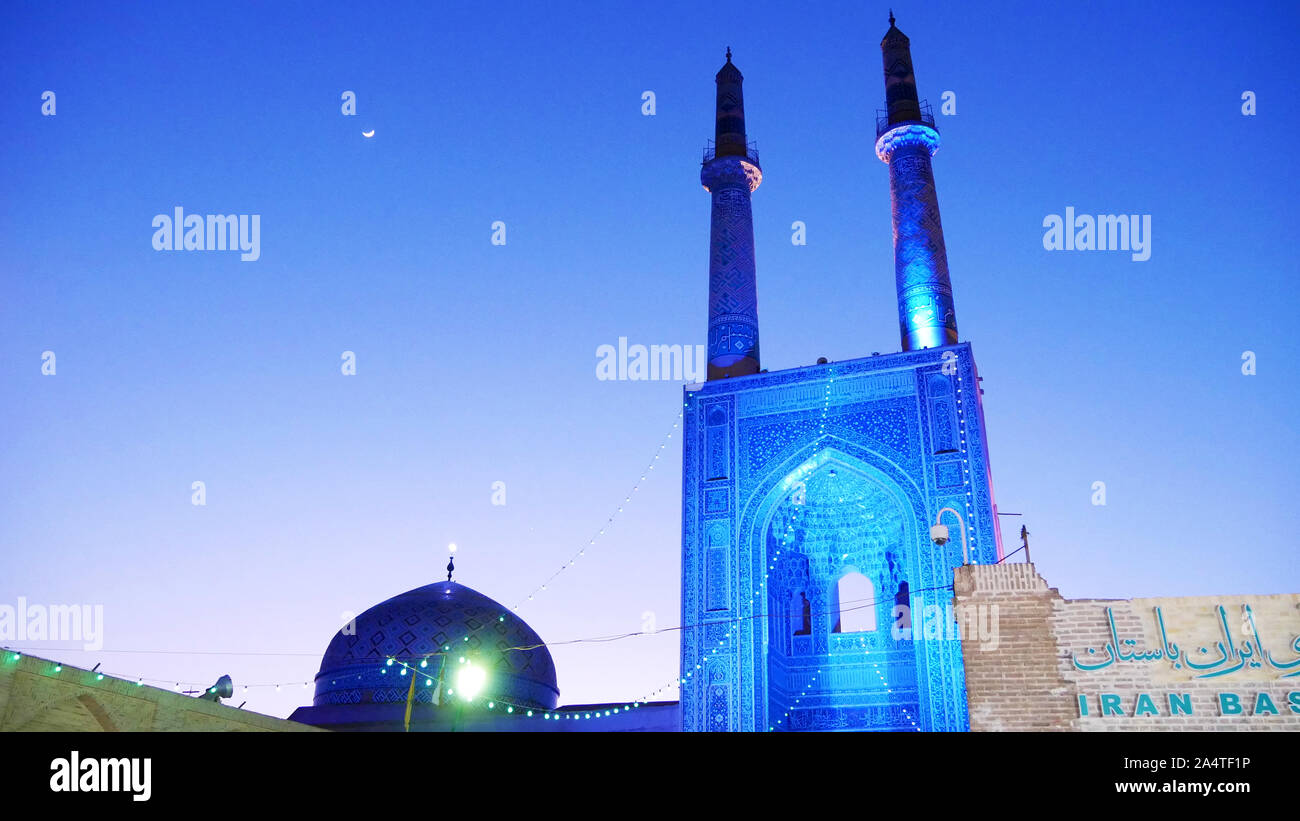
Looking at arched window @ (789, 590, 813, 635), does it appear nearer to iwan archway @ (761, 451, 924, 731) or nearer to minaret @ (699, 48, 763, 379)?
iwan archway @ (761, 451, 924, 731)

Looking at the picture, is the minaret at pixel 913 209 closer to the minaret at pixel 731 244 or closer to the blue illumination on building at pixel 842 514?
the blue illumination on building at pixel 842 514

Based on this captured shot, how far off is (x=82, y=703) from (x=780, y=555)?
8791 millimetres

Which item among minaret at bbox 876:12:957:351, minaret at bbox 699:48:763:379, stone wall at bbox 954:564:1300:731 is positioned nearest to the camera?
stone wall at bbox 954:564:1300:731

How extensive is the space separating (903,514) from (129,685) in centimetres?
870

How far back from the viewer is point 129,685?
8.46 meters

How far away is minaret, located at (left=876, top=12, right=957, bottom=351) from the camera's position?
13.9 metres

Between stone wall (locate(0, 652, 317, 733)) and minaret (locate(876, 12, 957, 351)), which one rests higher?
minaret (locate(876, 12, 957, 351))

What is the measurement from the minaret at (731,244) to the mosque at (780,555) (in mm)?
30

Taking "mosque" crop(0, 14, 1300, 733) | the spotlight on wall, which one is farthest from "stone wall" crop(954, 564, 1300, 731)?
the spotlight on wall

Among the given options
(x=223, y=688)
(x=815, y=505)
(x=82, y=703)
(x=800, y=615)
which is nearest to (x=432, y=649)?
(x=223, y=688)

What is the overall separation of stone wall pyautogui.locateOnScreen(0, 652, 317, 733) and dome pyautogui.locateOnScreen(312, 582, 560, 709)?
284 inches
